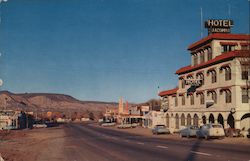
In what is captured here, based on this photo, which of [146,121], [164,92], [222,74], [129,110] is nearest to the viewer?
[222,74]

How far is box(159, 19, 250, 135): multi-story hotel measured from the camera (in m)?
43.4

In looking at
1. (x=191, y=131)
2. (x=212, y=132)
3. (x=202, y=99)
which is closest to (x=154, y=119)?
(x=202, y=99)

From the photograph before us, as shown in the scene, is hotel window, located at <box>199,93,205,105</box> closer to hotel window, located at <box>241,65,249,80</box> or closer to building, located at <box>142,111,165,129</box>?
hotel window, located at <box>241,65,249,80</box>

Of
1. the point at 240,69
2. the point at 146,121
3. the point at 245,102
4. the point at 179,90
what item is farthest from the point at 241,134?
the point at 146,121

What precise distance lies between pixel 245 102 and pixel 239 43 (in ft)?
38.2

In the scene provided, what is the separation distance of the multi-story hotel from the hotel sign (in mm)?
513

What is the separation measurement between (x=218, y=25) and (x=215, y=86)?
1493cm

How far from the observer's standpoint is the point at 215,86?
4850 centimetres

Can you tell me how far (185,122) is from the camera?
58406 millimetres

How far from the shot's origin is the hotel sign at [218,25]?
5916 centimetres

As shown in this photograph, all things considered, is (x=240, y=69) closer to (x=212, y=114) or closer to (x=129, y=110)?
(x=212, y=114)

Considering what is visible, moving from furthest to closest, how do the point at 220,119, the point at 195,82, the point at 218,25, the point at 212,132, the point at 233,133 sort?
the point at 218,25, the point at 195,82, the point at 220,119, the point at 233,133, the point at 212,132

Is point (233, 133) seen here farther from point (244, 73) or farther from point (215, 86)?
point (215, 86)

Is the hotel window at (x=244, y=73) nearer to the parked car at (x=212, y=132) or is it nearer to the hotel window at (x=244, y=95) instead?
the hotel window at (x=244, y=95)
